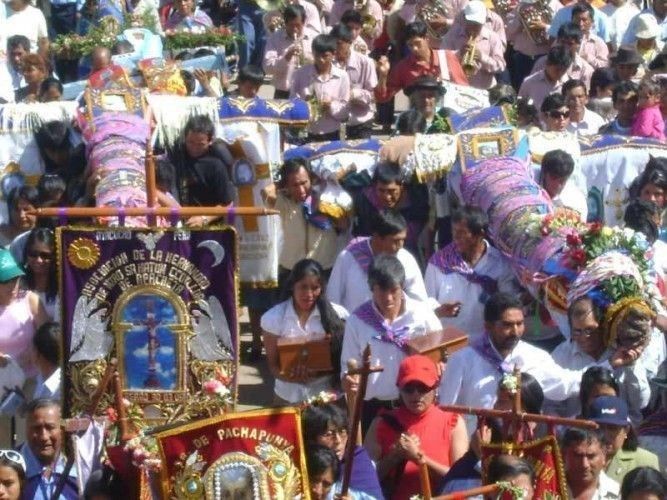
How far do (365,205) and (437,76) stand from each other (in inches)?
129

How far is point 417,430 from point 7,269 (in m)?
2.67

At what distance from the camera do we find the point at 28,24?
59.2 ft

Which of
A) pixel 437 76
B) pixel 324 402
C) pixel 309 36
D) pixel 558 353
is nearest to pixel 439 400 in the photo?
pixel 558 353

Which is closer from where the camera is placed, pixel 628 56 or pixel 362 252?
pixel 362 252

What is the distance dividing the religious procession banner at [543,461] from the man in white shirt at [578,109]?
21.7 ft

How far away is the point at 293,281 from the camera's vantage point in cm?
1170

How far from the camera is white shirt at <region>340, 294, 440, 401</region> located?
11359 millimetres

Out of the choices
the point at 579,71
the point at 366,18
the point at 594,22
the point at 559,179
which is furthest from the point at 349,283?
the point at 594,22

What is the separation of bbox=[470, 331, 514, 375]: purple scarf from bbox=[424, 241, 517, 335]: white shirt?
1.22 m

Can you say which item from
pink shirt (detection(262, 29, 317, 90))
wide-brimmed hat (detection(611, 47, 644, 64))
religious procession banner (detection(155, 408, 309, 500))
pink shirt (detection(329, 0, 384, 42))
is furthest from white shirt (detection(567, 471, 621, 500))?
pink shirt (detection(329, 0, 384, 42))

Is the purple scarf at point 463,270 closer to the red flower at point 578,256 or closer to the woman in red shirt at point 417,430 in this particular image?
the red flower at point 578,256

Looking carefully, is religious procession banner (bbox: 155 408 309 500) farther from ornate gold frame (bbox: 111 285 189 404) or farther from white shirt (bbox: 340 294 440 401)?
white shirt (bbox: 340 294 440 401)

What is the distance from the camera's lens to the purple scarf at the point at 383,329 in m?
11.4

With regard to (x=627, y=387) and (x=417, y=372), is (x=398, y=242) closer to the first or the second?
(x=627, y=387)
